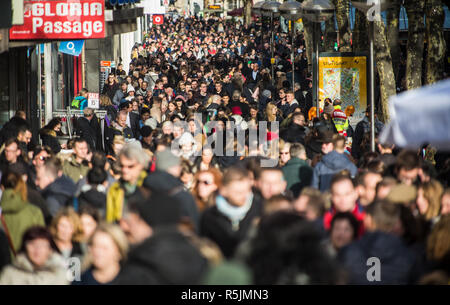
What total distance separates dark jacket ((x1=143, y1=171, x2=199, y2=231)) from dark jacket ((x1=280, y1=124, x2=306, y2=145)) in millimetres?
6444

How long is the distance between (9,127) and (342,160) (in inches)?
264

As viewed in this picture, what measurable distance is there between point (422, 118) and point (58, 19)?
11240 millimetres

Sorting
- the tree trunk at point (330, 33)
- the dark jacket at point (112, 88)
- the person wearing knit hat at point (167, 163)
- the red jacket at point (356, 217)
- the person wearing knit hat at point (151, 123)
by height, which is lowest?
the red jacket at point (356, 217)

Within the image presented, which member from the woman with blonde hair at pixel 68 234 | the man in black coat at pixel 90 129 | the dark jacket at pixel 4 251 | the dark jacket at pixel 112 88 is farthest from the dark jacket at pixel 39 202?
the dark jacket at pixel 112 88

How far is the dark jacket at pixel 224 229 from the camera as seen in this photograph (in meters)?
6.95

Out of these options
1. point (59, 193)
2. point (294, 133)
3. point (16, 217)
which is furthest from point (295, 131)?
point (16, 217)

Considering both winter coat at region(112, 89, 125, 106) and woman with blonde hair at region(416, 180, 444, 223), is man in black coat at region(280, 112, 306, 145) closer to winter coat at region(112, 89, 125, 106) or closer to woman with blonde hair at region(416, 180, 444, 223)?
woman with blonde hair at region(416, 180, 444, 223)

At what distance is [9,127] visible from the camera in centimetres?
1560

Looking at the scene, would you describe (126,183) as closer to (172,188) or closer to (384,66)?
(172,188)

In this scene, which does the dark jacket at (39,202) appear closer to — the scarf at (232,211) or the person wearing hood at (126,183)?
the person wearing hood at (126,183)

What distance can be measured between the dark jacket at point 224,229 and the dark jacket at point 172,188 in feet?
1.02
